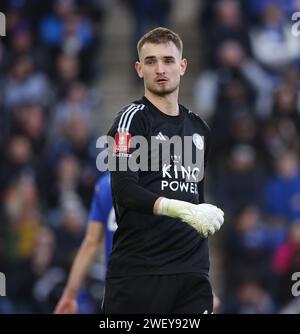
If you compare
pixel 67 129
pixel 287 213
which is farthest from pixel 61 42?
pixel 287 213

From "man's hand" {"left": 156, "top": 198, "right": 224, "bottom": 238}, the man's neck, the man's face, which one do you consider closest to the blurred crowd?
the man's neck

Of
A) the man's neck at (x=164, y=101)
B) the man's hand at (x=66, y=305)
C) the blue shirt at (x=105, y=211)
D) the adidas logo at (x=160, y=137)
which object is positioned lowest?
the man's hand at (x=66, y=305)

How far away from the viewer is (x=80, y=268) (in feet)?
26.4

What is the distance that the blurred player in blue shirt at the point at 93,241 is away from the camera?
26.3 feet

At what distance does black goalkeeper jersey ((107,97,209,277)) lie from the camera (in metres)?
6.61

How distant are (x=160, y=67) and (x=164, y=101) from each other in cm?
23

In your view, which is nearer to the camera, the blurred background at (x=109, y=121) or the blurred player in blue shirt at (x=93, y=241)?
the blurred player in blue shirt at (x=93, y=241)

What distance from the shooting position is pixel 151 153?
21.9 ft

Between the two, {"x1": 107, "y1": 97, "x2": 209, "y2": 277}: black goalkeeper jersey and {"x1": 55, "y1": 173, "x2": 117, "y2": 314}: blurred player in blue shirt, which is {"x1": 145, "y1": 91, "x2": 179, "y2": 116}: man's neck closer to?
{"x1": 107, "y1": 97, "x2": 209, "y2": 277}: black goalkeeper jersey
